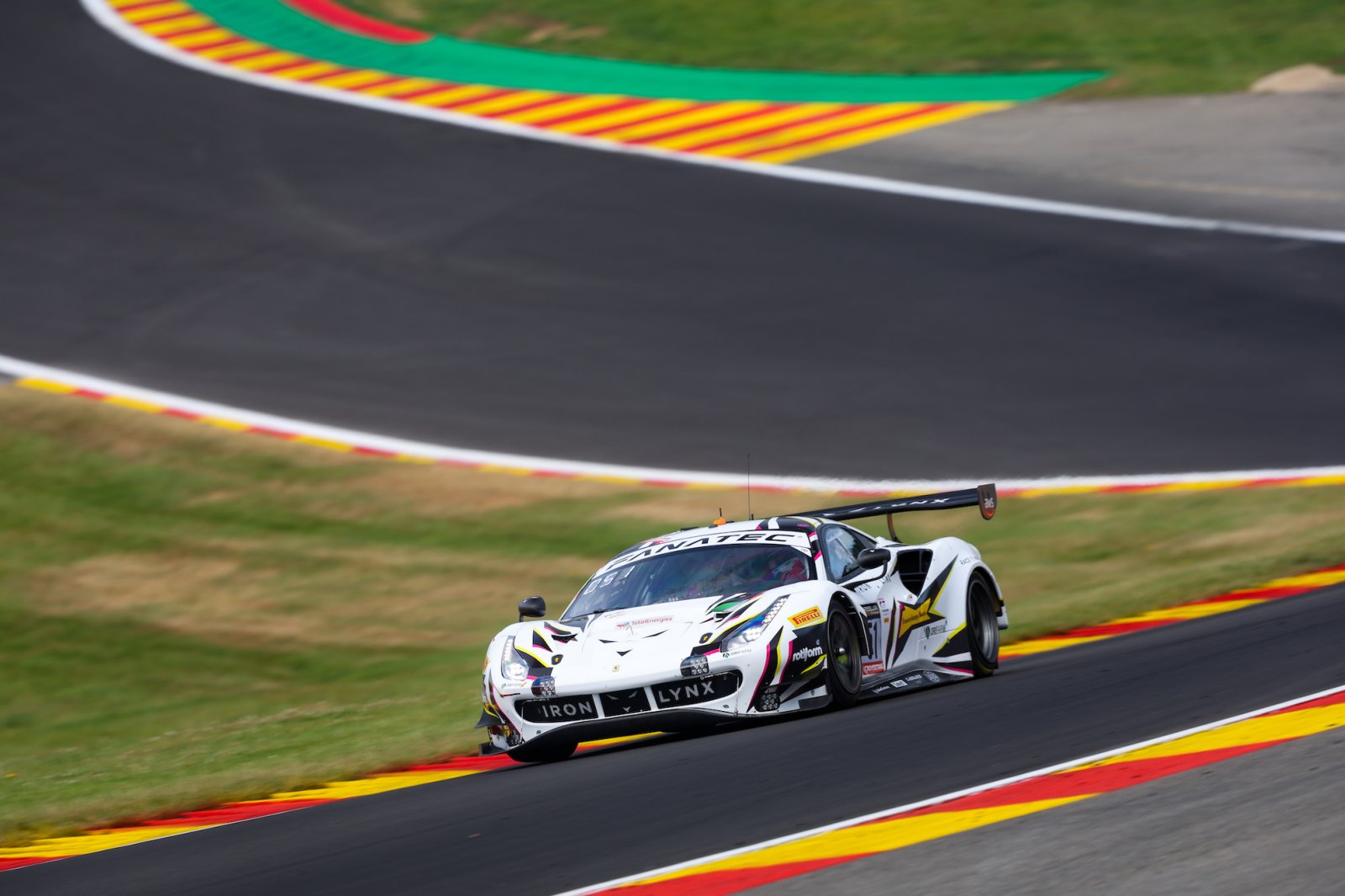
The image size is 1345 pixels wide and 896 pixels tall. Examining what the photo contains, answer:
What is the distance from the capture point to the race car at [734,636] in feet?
30.8

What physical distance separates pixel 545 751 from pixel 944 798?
3.32 m

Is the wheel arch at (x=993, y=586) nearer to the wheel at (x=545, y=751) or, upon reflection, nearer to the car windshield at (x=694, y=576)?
the car windshield at (x=694, y=576)

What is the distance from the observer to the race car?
30.8 feet

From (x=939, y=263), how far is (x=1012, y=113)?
21.2ft

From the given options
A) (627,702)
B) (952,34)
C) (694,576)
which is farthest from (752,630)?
(952,34)

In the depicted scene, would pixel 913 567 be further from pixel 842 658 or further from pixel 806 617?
pixel 806 617

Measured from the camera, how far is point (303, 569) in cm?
1673

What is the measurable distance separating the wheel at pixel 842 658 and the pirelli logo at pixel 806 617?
3.9 inches

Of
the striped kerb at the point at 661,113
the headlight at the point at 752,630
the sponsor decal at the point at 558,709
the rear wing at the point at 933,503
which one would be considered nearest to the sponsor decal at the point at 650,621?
the headlight at the point at 752,630

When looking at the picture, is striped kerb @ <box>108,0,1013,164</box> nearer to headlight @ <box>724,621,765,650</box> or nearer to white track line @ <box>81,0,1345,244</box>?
white track line @ <box>81,0,1345,244</box>

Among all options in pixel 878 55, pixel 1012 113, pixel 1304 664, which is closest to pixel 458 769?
pixel 1304 664

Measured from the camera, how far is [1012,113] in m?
28.5

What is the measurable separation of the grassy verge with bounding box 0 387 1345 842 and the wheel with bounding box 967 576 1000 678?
2114mm

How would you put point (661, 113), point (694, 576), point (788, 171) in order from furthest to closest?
point (661, 113), point (788, 171), point (694, 576)
